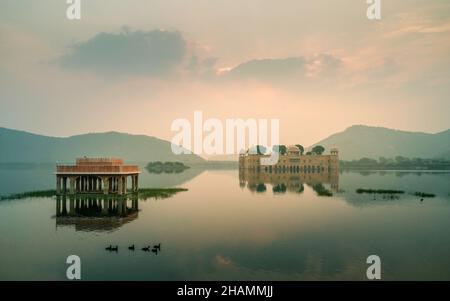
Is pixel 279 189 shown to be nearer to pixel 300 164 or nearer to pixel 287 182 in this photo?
pixel 287 182

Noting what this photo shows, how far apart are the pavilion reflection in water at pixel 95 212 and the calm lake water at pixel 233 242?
349mm

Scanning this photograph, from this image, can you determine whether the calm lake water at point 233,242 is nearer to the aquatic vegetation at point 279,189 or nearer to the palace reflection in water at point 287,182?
the aquatic vegetation at point 279,189

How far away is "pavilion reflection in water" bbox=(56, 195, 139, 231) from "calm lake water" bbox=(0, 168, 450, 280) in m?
0.35

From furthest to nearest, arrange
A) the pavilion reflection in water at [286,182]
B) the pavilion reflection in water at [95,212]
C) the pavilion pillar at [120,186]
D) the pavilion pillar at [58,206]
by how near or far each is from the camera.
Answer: the pavilion reflection in water at [286,182]
the pavilion pillar at [120,186]
the pavilion pillar at [58,206]
the pavilion reflection in water at [95,212]

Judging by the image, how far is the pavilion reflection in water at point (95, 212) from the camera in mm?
43938

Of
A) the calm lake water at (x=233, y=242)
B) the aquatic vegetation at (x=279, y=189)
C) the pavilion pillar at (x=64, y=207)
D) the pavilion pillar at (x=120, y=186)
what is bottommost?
the calm lake water at (x=233, y=242)

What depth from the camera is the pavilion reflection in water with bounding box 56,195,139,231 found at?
43938 mm

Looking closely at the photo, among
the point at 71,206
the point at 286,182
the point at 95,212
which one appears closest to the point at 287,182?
the point at 286,182

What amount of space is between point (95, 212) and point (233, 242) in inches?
915

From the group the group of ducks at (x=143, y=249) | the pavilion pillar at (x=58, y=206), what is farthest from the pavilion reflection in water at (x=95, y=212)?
the group of ducks at (x=143, y=249)

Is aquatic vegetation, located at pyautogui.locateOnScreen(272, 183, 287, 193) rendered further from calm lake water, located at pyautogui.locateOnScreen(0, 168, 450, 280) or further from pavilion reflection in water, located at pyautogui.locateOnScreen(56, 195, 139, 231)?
pavilion reflection in water, located at pyautogui.locateOnScreen(56, 195, 139, 231)

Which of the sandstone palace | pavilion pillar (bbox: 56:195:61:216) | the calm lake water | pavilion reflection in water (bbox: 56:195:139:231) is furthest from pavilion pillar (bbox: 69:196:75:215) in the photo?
the sandstone palace
